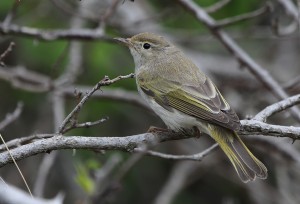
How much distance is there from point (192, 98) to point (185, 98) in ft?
0.23

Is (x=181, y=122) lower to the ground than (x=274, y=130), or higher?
higher

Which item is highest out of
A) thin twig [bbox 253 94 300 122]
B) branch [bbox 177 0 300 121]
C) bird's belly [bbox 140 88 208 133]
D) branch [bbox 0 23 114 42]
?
branch [bbox 0 23 114 42]

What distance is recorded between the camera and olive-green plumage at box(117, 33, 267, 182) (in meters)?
4.51

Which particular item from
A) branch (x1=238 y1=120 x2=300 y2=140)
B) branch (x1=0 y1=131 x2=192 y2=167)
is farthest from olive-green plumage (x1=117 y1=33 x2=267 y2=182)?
branch (x1=0 y1=131 x2=192 y2=167)

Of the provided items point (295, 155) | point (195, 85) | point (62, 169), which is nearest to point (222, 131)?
point (195, 85)

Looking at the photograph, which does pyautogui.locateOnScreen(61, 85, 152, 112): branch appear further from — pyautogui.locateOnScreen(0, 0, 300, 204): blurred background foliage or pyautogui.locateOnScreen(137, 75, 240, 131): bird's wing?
pyautogui.locateOnScreen(137, 75, 240, 131): bird's wing

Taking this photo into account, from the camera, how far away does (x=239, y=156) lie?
454 centimetres

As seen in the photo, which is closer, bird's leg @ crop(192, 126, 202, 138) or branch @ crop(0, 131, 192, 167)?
branch @ crop(0, 131, 192, 167)

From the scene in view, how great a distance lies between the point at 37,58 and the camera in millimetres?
7516

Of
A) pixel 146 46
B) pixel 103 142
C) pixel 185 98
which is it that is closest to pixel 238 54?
pixel 146 46

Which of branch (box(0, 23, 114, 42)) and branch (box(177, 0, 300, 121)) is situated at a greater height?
branch (box(0, 23, 114, 42))

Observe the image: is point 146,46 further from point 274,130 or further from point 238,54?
point 274,130

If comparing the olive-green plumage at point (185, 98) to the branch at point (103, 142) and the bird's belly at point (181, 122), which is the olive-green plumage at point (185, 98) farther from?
the branch at point (103, 142)

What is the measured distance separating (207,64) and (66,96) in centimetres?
225
